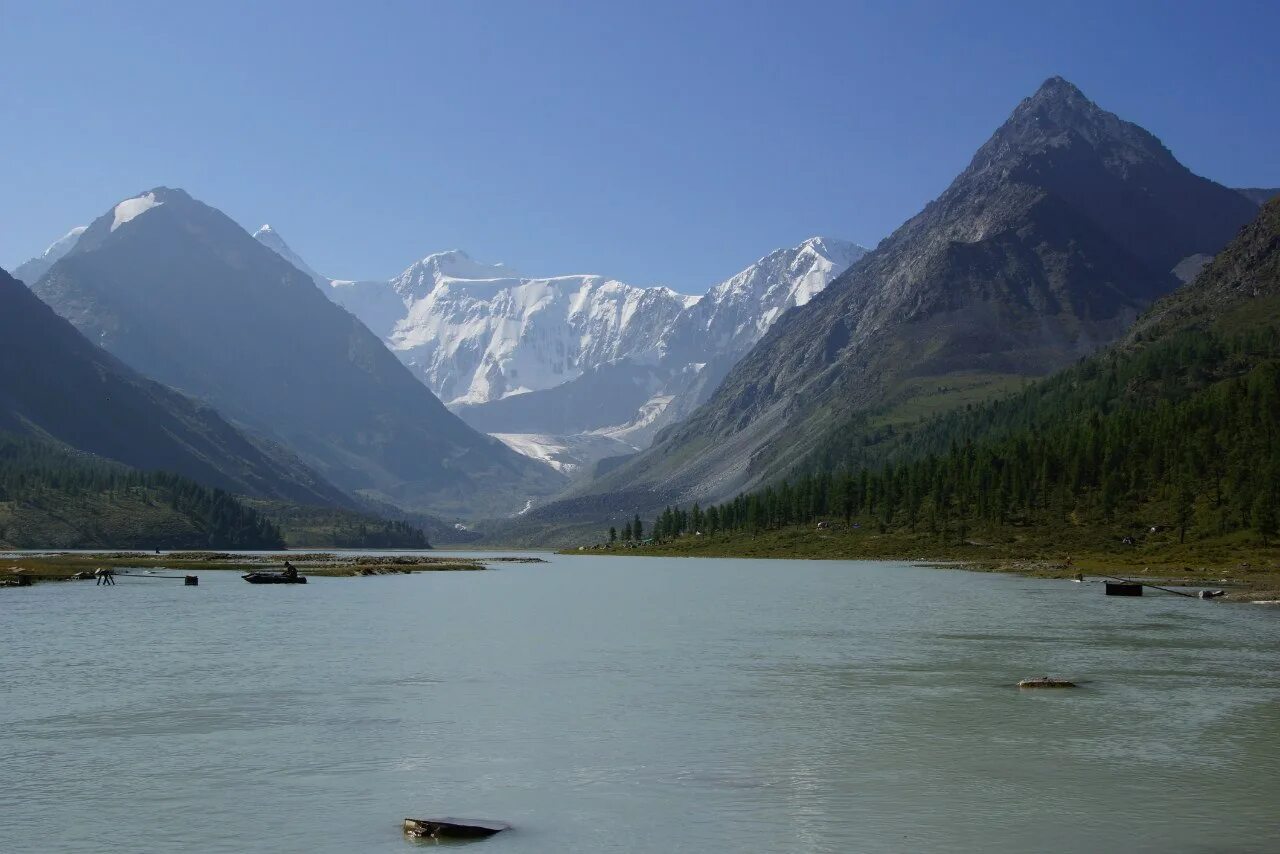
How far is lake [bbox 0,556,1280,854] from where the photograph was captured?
31.7 meters

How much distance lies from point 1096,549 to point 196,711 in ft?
587

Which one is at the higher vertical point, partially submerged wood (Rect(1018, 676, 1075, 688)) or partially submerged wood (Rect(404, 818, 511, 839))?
partially submerged wood (Rect(1018, 676, 1075, 688))

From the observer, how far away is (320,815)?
108ft

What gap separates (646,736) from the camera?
4466 cm

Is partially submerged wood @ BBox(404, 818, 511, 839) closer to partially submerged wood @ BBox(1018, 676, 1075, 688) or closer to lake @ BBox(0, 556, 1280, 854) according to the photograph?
lake @ BBox(0, 556, 1280, 854)

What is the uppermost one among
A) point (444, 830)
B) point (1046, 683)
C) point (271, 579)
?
point (1046, 683)

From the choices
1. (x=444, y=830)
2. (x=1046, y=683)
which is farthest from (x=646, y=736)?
(x=1046, y=683)

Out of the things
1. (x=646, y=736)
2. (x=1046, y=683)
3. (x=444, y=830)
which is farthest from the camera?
(x=1046, y=683)

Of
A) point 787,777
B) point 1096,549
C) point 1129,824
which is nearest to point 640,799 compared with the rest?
point 787,777

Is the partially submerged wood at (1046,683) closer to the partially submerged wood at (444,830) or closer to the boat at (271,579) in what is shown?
the partially submerged wood at (444,830)

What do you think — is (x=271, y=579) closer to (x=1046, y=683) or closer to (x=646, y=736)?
(x=646, y=736)

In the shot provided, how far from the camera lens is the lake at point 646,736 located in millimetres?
31672

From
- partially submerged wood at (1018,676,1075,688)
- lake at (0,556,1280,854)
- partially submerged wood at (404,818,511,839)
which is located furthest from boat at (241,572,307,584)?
partially submerged wood at (404,818,511,839)

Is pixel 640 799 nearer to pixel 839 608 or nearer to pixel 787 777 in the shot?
pixel 787 777
